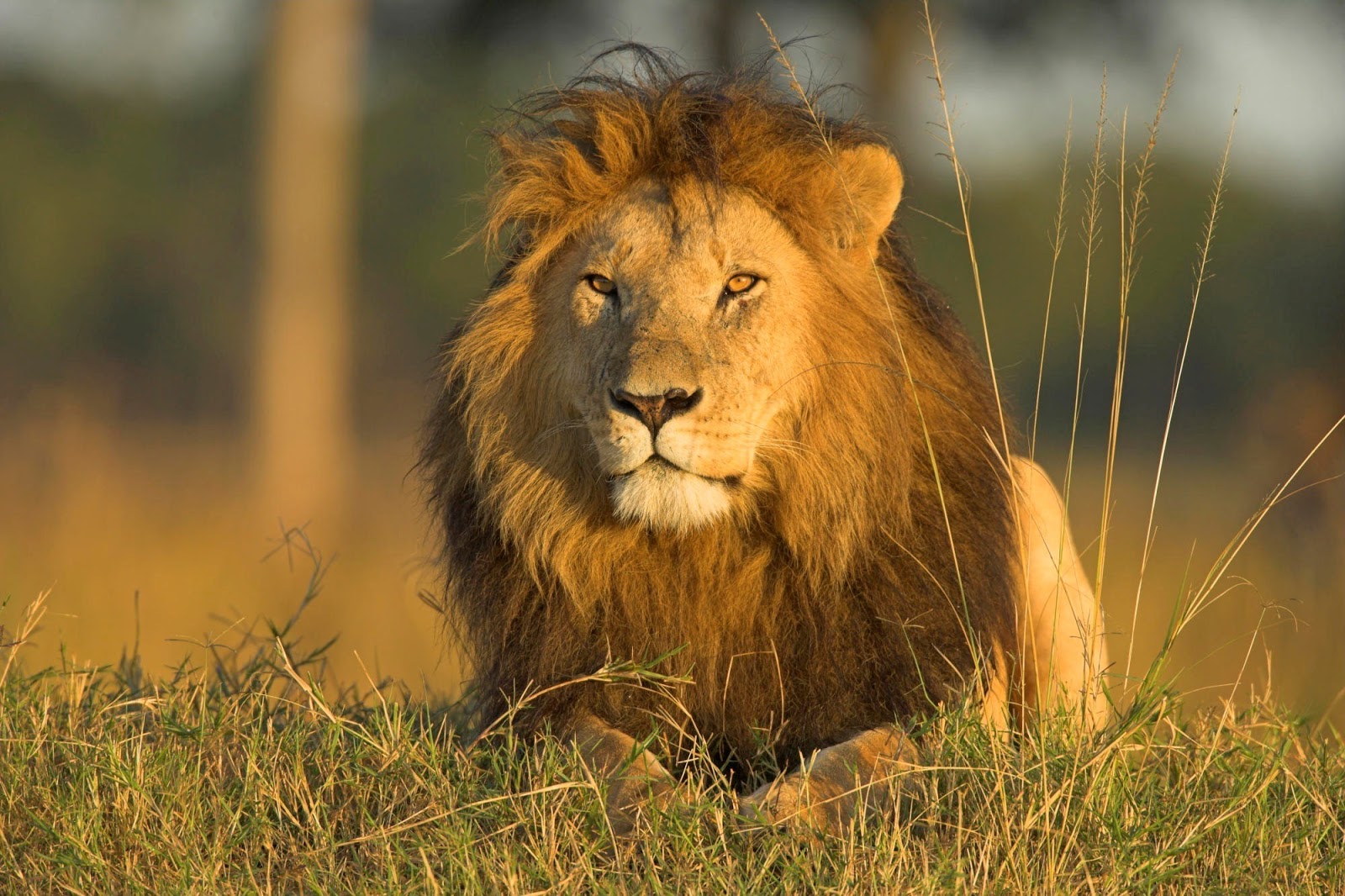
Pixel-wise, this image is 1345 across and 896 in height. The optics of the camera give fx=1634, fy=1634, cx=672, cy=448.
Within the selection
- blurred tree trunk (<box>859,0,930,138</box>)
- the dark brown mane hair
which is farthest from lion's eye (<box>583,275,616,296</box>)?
blurred tree trunk (<box>859,0,930,138</box>)

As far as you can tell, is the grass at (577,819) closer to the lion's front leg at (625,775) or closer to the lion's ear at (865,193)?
the lion's front leg at (625,775)

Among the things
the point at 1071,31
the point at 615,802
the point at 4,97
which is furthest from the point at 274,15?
the point at 4,97

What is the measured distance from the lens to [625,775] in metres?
3.22

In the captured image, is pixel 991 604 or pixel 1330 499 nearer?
pixel 991 604

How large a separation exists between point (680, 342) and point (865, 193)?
668 millimetres

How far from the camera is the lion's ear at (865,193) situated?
12.6 feet

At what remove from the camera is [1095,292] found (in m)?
25.0

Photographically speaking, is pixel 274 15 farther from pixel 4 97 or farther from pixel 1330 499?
pixel 4 97

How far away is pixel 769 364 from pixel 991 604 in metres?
0.78

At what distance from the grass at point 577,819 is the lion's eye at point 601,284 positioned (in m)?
0.64

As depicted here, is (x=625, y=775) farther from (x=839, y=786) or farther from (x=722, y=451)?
(x=722, y=451)

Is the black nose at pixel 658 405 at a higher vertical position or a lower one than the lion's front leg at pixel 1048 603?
higher

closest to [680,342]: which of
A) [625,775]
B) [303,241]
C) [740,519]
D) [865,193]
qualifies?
[740,519]

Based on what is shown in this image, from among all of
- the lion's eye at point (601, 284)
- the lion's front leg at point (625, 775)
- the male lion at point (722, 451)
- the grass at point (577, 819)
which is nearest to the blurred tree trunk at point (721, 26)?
the male lion at point (722, 451)
